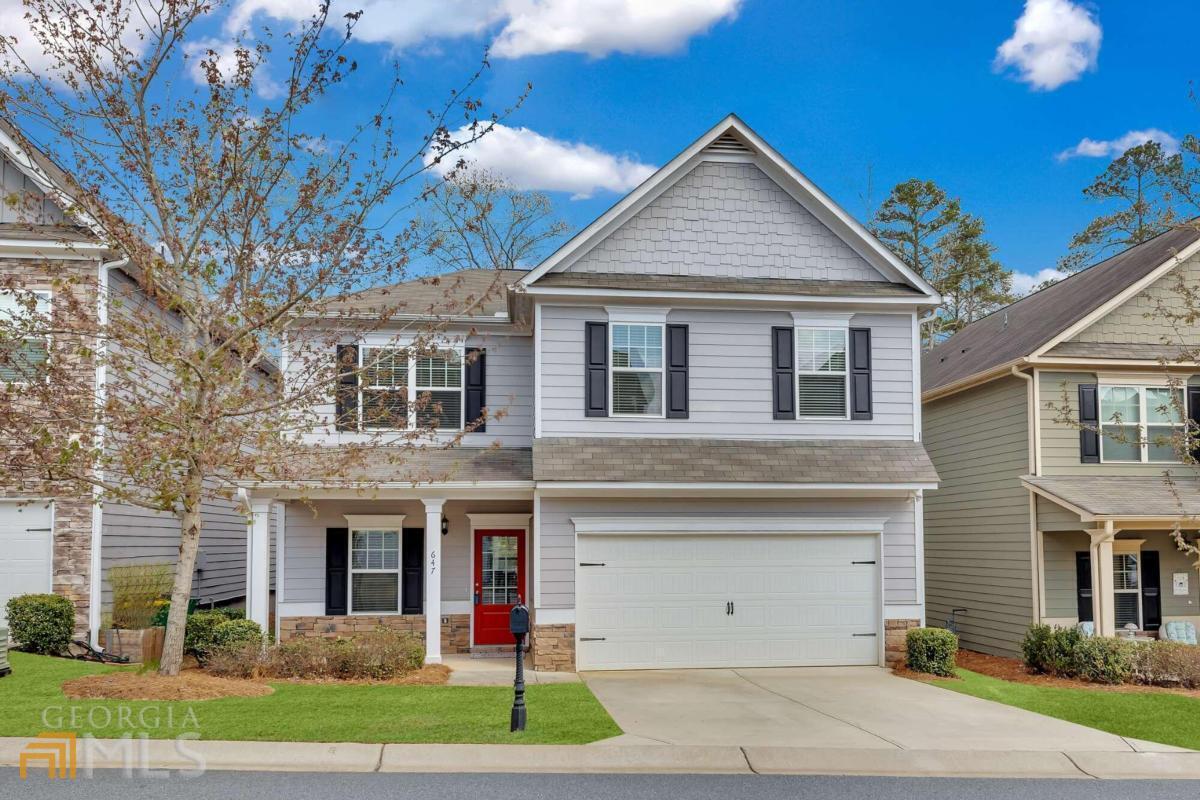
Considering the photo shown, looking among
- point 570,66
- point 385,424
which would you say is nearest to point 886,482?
Result: point 385,424

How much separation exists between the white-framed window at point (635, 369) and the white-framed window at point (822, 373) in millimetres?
2302

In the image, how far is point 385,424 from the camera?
54.2ft

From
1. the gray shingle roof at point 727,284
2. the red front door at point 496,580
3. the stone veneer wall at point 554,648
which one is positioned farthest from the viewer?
the red front door at point 496,580

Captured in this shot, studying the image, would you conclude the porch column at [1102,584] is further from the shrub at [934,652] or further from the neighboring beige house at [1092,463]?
the shrub at [934,652]

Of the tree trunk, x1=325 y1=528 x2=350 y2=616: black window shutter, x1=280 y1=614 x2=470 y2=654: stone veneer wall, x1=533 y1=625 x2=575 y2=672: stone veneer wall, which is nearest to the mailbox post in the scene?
the tree trunk

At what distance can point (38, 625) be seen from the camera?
14.5m

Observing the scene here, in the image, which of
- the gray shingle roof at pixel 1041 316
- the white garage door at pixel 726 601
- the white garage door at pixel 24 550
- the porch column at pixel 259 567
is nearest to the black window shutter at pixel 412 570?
the porch column at pixel 259 567

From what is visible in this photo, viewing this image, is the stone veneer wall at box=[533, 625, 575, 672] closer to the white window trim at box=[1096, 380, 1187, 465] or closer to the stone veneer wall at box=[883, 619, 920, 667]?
the stone veneer wall at box=[883, 619, 920, 667]

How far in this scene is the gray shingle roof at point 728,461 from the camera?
15.3 metres

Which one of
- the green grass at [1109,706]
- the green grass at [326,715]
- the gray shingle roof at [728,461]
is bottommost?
the green grass at [1109,706]

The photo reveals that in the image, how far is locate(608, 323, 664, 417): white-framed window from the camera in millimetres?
16047

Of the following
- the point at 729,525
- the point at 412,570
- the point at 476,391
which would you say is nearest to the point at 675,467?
the point at 729,525

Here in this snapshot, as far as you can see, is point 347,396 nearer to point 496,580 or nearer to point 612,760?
point 496,580

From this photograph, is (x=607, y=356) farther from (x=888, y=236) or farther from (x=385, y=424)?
(x=888, y=236)
